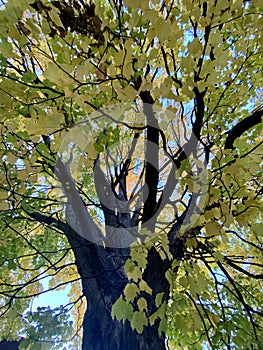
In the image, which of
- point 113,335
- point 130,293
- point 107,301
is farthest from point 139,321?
point 107,301

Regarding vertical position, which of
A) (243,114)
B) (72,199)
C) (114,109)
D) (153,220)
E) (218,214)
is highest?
(243,114)

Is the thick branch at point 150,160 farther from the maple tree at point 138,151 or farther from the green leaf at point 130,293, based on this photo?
the green leaf at point 130,293

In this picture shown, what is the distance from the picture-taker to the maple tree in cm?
105

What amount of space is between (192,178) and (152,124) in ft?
1.50

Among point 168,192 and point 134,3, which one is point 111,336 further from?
point 134,3

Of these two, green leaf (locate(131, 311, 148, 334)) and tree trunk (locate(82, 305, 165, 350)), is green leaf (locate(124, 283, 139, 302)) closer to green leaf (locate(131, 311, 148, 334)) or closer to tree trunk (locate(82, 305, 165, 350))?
green leaf (locate(131, 311, 148, 334))

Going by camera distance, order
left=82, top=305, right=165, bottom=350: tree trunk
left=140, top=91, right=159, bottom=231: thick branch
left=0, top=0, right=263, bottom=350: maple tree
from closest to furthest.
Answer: left=0, top=0, right=263, bottom=350: maple tree < left=140, top=91, right=159, bottom=231: thick branch < left=82, top=305, right=165, bottom=350: tree trunk

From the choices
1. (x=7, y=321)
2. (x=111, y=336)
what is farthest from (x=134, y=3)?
(x=7, y=321)

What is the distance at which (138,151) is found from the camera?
251 cm

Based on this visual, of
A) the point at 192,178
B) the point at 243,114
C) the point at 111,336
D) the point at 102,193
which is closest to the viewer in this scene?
the point at 192,178

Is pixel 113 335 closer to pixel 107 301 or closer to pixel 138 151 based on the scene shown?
pixel 107 301

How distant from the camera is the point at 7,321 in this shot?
2939 millimetres

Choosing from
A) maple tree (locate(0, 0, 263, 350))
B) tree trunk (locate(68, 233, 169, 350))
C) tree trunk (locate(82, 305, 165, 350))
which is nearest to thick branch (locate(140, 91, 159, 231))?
maple tree (locate(0, 0, 263, 350))

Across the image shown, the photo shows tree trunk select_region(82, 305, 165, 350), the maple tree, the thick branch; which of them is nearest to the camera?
the maple tree
